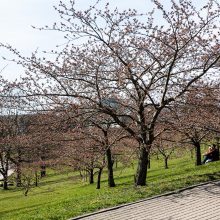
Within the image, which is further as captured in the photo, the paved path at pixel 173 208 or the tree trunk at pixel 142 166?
the tree trunk at pixel 142 166

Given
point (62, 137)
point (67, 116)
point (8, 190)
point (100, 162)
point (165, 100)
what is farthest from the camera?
point (8, 190)

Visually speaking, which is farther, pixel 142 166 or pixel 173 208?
pixel 142 166

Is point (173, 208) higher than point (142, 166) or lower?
lower

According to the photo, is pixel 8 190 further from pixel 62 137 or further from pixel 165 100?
pixel 165 100

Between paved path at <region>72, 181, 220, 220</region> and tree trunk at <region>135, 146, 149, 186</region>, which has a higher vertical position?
tree trunk at <region>135, 146, 149, 186</region>

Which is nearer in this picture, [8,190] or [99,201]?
[99,201]

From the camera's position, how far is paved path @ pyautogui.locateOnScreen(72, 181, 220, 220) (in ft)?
30.8

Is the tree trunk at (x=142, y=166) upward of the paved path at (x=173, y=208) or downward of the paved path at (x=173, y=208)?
upward

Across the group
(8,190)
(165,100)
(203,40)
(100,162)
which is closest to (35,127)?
(165,100)

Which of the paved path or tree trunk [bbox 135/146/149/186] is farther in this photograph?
tree trunk [bbox 135/146/149/186]

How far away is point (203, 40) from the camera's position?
13609 mm

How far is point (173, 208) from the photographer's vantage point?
1014 centimetres

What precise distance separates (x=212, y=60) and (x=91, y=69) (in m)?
4.62

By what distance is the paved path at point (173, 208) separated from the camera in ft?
30.8
